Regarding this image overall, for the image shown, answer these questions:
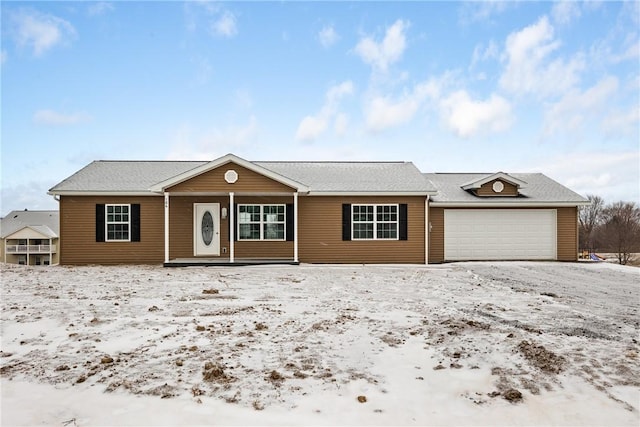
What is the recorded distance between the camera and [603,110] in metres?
19.7

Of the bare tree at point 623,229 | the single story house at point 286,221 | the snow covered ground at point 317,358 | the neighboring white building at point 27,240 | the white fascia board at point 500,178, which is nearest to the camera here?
the snow covered ground at point 317,358

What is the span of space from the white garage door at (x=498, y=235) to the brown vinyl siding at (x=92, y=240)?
10.4 m

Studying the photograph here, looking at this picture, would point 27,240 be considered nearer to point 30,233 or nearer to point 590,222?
point 30,233

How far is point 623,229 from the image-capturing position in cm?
3531

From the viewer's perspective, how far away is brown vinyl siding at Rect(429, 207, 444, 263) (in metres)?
14.9

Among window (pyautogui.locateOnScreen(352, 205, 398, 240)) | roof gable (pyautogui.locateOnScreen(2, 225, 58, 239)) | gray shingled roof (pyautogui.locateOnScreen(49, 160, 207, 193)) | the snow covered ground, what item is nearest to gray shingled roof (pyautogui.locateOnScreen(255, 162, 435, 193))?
window (pyautogui.locateOnScreen(352, 205, 398, 240))

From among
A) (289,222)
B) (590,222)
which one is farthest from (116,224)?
(590,222)

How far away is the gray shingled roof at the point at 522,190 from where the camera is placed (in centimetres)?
1498

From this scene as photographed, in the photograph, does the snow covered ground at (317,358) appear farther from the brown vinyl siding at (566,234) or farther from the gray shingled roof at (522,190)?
the brown vinyl siding at (566,234)

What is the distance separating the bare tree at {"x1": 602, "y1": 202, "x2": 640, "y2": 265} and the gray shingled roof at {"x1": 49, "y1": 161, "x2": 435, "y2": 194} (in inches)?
1110

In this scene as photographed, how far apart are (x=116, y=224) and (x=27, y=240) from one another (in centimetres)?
2950

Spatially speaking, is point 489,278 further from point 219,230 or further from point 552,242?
point 219,230

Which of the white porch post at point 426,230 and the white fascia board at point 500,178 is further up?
the white fascia board at point 500,178

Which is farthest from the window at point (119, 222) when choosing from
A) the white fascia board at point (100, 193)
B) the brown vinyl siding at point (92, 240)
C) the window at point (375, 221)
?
the window at point (375, 221)
